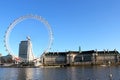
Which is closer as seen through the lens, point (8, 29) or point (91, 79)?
point (91, 79)

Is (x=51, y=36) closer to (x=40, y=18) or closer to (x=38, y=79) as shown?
(x=40, y=18)

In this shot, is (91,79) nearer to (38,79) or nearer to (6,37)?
(38,79)

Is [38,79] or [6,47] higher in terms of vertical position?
[6,47]

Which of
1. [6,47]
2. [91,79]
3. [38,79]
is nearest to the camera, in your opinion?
[91,79]

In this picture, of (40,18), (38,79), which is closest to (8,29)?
(40,18)

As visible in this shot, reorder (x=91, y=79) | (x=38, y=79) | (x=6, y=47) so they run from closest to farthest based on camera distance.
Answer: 1. (x=91, y=79)
2. (x=38, y=79)
3. (x=6, y=47)

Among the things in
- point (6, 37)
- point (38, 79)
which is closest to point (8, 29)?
point (6, 37)

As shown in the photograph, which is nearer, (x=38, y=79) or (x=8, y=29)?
(x=38, y=79)

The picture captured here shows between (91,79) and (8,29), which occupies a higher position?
(8,29)

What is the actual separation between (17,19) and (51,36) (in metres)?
19.4

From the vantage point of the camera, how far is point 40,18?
135 meters

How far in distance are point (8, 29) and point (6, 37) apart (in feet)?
14.2

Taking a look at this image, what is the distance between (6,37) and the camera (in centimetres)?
13725

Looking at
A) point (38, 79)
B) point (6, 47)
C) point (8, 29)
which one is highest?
point (8, 29)
